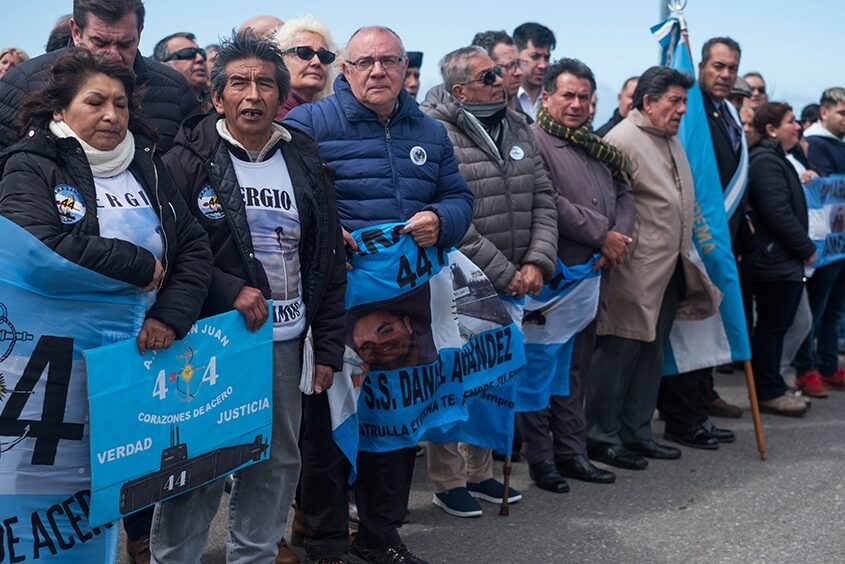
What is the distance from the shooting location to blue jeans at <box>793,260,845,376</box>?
816 centimetres

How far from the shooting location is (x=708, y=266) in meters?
6.54

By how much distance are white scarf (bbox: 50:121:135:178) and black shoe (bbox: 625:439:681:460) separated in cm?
402

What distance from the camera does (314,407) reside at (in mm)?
4332

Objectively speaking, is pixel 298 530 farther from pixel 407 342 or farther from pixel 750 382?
pixel 750 382

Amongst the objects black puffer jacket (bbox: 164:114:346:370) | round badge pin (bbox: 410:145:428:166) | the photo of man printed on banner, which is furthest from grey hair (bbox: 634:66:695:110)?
black puffer jacket (bbox: 164:114:346:370)

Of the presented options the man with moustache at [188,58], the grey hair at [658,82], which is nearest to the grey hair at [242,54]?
the man with moustache at [188,58]

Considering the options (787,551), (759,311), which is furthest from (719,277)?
(787,551)

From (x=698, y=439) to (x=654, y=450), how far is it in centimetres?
42

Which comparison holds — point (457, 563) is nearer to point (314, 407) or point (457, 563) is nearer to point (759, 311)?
point (314, 407)

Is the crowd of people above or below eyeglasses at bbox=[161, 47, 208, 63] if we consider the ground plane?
below

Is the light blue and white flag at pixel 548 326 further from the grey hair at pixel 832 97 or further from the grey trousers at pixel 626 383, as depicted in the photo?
the grey hair at pixel 832 97

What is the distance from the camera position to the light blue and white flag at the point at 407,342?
425cm

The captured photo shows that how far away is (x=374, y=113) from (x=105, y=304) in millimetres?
1564

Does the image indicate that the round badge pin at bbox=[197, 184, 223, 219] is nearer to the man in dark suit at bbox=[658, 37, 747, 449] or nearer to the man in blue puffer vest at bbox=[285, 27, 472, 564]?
the man in blue puffer vest at bbox=[285, 27, 472, 564]
